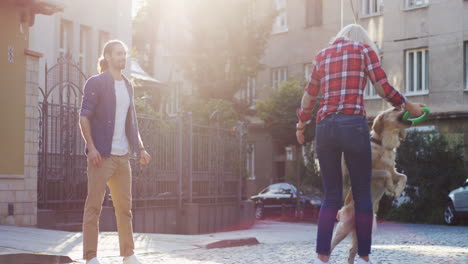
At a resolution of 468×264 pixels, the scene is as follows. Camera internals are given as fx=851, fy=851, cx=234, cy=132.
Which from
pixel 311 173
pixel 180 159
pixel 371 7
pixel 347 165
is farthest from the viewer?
pixel 371 7

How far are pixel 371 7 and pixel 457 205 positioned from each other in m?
16.3

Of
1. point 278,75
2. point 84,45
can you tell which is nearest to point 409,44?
point 278,75

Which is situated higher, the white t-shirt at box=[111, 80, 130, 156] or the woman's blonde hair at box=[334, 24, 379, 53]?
the woman's blonde hair at box=[334, 24, 379, 53]

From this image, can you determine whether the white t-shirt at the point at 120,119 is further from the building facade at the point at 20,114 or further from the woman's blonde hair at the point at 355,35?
the building facade at the point at 20,114

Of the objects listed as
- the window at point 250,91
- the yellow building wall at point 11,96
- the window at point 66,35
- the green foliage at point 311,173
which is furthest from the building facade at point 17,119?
the window at point 250,91

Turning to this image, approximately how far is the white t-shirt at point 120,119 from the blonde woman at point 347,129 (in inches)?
A: 66.8

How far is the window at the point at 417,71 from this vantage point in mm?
34875

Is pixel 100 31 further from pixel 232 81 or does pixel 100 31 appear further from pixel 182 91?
pixel 182 91

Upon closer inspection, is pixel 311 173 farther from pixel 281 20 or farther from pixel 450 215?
pixel 281 20

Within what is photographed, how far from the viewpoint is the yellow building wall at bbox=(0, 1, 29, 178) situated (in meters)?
13.3

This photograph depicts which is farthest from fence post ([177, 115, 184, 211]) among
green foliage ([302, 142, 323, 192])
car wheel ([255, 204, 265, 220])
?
car wheel ([255, 204, 265, 220])

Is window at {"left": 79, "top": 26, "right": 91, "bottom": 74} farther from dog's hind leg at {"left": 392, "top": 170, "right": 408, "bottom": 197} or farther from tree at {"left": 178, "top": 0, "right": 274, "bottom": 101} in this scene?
dog's hind leg at {"left": 392, "top": 170, "right": 408, "bottom": 197}

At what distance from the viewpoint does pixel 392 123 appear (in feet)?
23.1

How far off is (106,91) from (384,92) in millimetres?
2278
